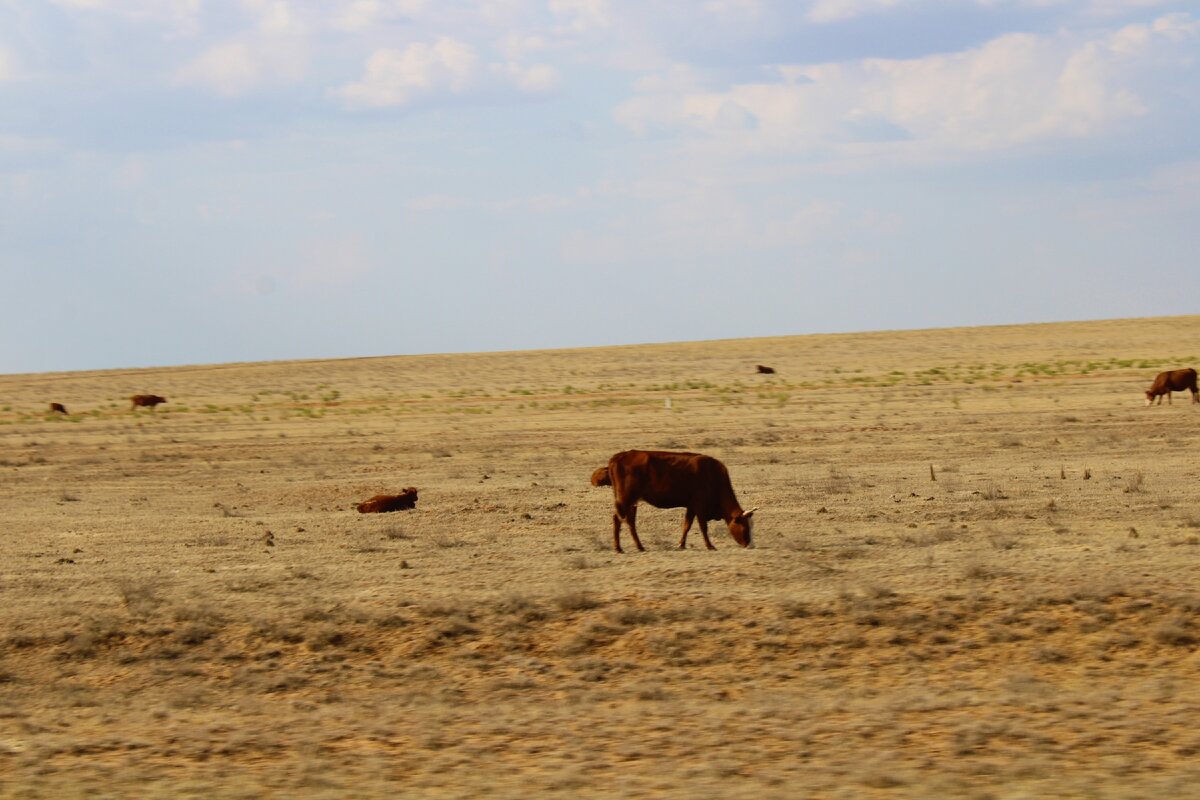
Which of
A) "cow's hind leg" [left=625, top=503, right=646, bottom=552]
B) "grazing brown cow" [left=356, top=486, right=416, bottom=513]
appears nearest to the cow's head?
"cow's hind leg" [left=625, top=503, right=646, bottom=552]

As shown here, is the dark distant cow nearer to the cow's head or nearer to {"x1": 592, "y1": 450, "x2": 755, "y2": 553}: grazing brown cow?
{"x1": 592, "y1": 450, "x2": 755, "y2": 553}: grazing brown cow

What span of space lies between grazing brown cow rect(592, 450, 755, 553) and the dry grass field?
1.47 ft

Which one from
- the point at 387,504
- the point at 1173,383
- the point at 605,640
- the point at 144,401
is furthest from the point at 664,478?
the point at 144,401

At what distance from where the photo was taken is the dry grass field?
8.16 meters

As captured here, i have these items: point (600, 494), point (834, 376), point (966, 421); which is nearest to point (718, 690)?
point (600, 494)

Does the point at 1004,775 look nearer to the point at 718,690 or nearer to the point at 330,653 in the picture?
the point at 718,690

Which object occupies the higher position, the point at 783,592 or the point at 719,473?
the point at 719,473

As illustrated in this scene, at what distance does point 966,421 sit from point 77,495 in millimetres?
22743

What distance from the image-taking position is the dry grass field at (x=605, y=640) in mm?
8164

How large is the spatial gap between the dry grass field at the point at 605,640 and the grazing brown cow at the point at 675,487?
0.45 metres

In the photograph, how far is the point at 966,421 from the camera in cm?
3638

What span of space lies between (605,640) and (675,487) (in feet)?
10.8

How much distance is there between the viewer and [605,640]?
11.1m

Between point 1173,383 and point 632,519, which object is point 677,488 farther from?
point 1173,383
